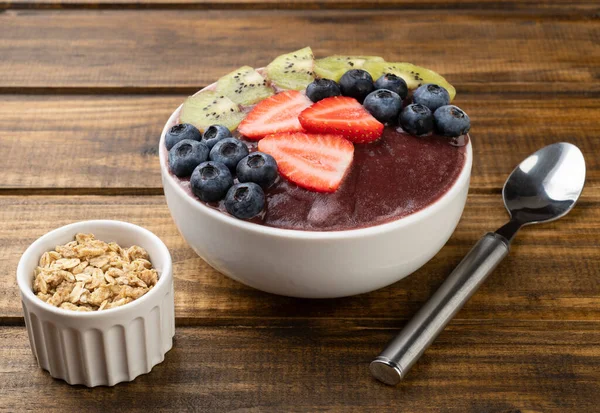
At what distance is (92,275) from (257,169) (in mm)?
260

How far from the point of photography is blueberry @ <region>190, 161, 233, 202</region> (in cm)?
116

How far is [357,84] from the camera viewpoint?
136 cm

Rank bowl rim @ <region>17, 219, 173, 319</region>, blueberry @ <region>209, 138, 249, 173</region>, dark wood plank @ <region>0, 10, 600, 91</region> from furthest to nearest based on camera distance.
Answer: dark wood plank @ <region>0, 10, 600, 91</region> → blueberry @ <region>209, 138, 249, 173</region> → bowl rim @ <region>17, 219, 173, 319</region>

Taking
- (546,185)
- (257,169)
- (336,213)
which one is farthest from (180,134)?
(546,185)

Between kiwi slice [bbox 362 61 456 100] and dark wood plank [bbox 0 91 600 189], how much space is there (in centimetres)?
21

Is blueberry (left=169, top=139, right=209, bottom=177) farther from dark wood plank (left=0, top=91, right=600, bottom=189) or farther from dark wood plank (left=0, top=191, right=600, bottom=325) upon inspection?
dark wood plank (left=0, top=91, right=600, bottom=189)

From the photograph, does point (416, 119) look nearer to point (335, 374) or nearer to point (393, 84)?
point (393, 84)

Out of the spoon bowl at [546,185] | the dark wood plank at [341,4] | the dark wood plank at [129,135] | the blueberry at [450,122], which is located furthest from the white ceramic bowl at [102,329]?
the dark wood plank at [341,4]

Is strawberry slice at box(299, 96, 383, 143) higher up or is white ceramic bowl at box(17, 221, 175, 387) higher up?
strawberry slice at box(299, 96, 383, 143)

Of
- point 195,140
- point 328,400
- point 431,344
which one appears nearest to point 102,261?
point 195,140

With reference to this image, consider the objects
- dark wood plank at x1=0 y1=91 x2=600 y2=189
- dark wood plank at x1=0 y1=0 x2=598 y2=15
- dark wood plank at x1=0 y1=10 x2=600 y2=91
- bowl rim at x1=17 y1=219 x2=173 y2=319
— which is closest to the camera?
bowl rim at x1=17 y1=219 x2=173 y2=319

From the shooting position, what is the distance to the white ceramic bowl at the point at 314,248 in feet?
3.78

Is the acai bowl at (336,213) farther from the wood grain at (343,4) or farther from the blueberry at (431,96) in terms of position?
the wood grain at (343,4)

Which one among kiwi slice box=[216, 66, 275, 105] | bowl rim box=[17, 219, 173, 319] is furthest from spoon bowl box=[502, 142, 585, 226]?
bowl rim box=[17, 219, 173, 319]
